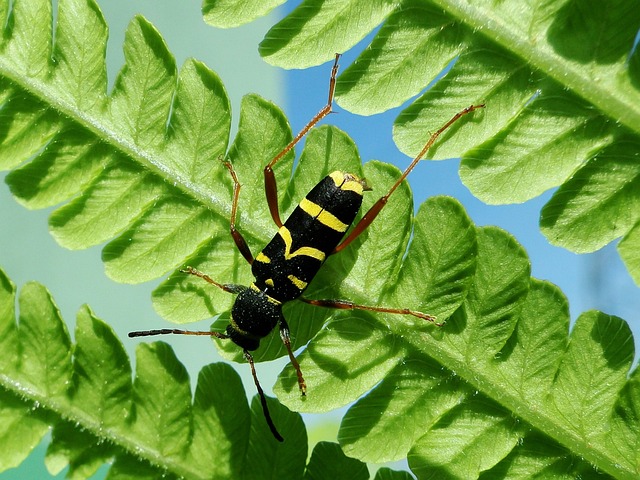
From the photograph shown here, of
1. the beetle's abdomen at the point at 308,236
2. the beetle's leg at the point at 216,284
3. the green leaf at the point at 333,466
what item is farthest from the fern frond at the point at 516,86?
the green leaf at the point at 333,466

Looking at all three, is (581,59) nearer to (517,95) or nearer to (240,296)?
(517,95)

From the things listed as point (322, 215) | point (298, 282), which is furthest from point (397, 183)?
point (298, 282)

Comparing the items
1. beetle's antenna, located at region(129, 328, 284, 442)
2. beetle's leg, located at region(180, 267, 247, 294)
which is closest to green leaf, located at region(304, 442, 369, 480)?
beetle's antenna, located at region(129, 328, 284, 442)

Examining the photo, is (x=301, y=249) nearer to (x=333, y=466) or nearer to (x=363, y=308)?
(x=363, y=308)

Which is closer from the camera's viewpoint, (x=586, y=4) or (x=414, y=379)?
(x=586, y=4)

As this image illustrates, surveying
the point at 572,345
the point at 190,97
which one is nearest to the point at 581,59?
the point at 572,345

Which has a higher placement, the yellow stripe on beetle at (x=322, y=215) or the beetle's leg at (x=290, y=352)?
the yellow stripe on beetle at (x=322, y=215)

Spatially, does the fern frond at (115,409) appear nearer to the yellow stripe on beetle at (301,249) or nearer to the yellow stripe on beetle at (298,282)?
the yellow stripe on beetle at (298,282)

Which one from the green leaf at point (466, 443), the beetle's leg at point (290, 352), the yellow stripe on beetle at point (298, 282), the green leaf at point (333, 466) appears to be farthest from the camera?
the yellow stripe on beetle at point (298, 282)
